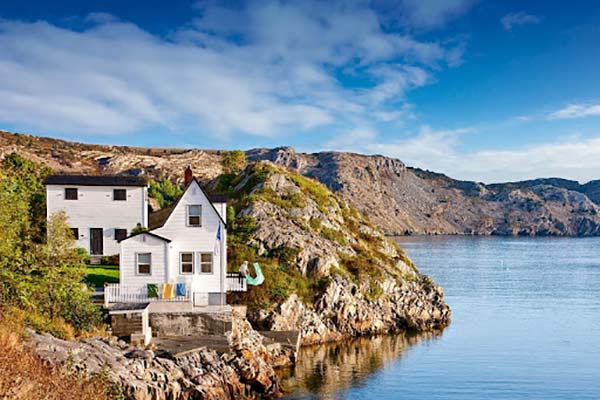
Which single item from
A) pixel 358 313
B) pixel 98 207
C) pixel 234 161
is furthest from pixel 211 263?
pixel 234 161

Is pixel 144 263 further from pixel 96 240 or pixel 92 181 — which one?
pixel 92 181

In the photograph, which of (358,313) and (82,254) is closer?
(82,254)

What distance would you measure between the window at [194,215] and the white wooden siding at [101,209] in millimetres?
15742

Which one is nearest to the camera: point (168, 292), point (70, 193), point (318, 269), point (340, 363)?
point (168, 292)

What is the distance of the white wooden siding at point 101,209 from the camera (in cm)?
4831

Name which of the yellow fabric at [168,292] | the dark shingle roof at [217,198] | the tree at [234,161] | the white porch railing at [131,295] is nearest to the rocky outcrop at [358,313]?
the dark shingle roof at [217,198]

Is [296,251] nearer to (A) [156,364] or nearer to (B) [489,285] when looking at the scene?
(A) [156,364]

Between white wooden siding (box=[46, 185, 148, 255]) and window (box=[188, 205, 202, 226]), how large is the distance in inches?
620

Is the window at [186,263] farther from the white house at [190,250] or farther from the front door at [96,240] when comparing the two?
the front door at [96,240]

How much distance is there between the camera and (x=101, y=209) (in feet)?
160

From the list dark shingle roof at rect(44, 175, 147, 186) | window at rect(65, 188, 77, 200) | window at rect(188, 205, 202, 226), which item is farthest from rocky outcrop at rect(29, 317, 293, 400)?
window at rect(65, 188, 77, 200)

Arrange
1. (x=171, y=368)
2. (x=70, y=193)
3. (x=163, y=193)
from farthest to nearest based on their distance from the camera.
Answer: (x=163, y=193), (x=70, y=193), (x=171, y=368)

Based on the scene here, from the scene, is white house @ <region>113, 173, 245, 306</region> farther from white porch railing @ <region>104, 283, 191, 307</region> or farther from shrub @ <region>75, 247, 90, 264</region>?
shrub @ <region>75, 247, 90, 264</region>

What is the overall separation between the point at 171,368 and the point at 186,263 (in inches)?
394
